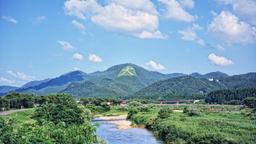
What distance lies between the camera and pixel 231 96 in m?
172

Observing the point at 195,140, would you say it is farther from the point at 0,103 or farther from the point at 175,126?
the point at 0,103

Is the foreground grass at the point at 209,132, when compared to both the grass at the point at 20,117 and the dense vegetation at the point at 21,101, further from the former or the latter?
the dense vegetation at the point at 21,101

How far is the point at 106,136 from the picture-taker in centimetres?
7588

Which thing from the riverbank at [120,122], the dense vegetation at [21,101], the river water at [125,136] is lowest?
the river water at [125,136]

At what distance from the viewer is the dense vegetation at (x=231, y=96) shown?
543 feet

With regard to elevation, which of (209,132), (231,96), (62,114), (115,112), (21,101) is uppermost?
(231,96)

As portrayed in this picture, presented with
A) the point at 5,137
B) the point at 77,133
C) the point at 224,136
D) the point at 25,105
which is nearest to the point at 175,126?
the point at 224,136

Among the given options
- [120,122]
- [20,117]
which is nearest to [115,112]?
[120,122]

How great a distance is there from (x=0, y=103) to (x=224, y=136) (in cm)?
7901

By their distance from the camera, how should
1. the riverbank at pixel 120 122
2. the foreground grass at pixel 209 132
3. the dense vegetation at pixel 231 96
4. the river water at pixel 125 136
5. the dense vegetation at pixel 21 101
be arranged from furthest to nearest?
the dense vegetation at pixel 231 96 < the dense vegetation at pixel 21 101 < the riverbank at pixel 120 122 < the river water at pixel 125 136 < the foreground grass at pixel 209 132

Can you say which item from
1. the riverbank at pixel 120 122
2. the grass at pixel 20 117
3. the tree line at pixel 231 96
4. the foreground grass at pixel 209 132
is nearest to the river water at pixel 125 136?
the foreground grass at pixel 209 132

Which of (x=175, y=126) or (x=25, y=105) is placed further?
(x=25, y=105)

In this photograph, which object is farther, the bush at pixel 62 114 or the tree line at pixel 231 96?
the tree line at pixel 231 96

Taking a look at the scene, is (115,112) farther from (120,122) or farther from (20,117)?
(20,117)
